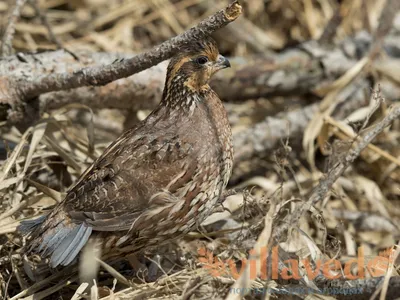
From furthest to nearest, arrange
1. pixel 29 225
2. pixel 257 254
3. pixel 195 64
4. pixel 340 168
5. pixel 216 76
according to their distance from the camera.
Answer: pixel 216 76, pixel 340 168, pixel 195 64, pixel 29 225, pixel 257 254

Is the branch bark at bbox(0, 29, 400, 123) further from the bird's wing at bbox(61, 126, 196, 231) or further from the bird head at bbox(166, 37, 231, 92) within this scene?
the bird's wing at bbox(61, 126, 196, 231)

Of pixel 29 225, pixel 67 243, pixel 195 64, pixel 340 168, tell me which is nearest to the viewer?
pixel 67 243

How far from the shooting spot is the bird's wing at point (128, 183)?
340cm

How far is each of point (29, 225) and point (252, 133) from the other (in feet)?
6.30

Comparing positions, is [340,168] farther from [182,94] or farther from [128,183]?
[128,183]

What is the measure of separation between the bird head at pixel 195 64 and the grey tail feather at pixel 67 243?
90cm

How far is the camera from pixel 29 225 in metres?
3.60

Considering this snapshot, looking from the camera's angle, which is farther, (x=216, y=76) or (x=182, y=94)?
(x=216, y=76)

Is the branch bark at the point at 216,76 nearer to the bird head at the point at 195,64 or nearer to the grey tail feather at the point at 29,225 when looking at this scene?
the bird head at the point at 195,64

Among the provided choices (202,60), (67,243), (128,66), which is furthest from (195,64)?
(67,243)

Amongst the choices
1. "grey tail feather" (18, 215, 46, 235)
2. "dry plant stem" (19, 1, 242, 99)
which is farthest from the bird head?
"grey tail feather" (18, 215, 46, 235)

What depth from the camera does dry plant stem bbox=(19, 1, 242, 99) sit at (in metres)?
3.25

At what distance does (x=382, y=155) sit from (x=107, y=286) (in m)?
1.99

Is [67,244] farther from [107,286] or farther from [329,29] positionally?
[329,29]
